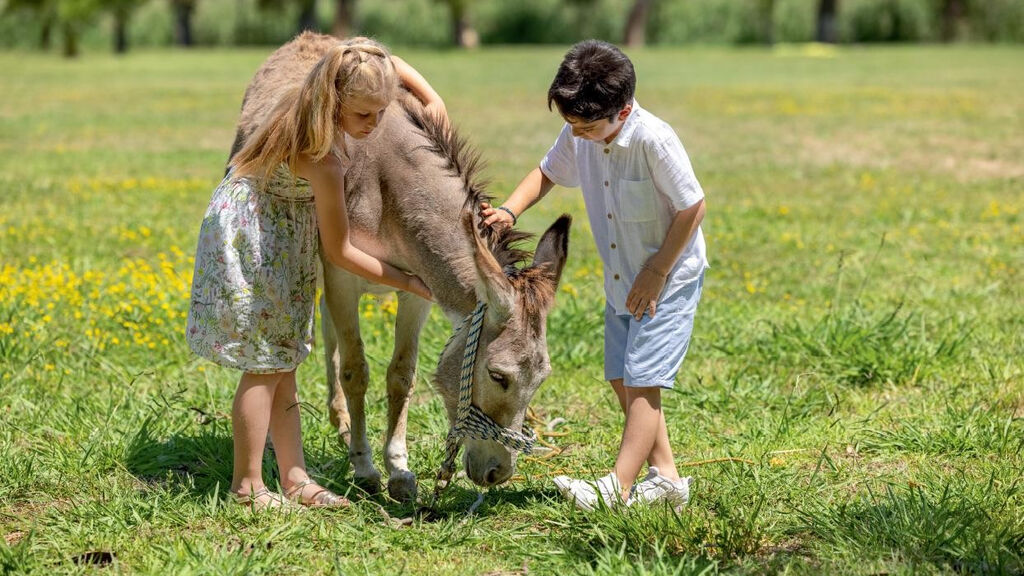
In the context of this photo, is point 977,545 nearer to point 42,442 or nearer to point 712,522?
point 712,522

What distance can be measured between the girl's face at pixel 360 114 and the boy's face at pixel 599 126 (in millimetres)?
676

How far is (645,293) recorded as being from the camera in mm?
4023

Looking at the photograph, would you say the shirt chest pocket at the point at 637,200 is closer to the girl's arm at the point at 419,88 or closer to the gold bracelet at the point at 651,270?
the gold bracelet at the point at 651,270

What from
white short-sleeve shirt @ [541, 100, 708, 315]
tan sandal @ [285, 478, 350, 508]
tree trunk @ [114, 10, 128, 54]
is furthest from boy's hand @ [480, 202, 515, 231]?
tree trunk @ [114, 10, 128, 54]

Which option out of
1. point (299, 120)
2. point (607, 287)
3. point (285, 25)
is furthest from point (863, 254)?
point (285, 25)

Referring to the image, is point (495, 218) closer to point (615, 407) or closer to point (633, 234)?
point (633, 234)

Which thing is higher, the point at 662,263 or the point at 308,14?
the point at 662,263

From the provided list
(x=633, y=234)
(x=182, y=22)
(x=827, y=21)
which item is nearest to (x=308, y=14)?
(x=182, y=22)

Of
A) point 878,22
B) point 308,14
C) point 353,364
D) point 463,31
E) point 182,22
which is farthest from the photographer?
point 182,22

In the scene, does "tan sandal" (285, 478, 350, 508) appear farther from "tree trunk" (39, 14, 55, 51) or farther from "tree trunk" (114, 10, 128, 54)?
"tree trunk" (39, 14, 55, 51)

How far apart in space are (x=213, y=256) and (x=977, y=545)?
112 inches

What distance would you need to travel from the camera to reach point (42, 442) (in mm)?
4746

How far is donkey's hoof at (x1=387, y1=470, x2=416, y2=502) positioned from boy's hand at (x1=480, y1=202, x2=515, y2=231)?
1.12 metres

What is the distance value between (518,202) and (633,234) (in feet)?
1.66
